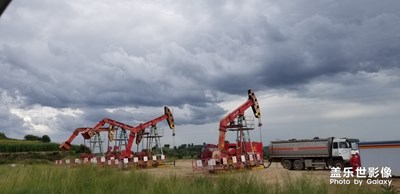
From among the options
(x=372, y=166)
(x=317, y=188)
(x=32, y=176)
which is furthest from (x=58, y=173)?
(x=372, y=166)

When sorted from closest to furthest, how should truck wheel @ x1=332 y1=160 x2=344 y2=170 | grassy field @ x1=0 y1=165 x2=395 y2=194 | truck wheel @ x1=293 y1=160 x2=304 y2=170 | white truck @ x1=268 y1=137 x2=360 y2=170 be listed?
grassy field @ x1=0 y1=165 x2=395 y2=194 → truck wheel @ x1=332 y1=160 x2=344 y2=170 → white truck @ x1=268 y1=137 x2=360 y2=170 → truck wheel @ x1=293 y1=160 x2=304 y2=170

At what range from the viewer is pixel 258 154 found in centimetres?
3331

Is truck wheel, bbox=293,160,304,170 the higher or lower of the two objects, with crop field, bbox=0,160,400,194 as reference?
lower

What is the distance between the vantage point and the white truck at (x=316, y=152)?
31734 mm

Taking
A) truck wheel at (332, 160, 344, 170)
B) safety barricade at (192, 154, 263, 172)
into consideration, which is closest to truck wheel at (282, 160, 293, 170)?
safety barricade at (192, 154, 263, 172)

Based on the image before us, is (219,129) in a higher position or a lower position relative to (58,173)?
higher

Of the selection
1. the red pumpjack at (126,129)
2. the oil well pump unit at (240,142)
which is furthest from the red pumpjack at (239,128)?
the red pumpjack at (126,129)

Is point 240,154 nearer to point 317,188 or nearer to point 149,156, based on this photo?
point 149,156

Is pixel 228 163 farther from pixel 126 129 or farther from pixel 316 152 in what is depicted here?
pixel 126 129

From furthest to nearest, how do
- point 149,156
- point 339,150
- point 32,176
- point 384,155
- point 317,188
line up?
point 149,156
point 339,150
point 384,155
point 32,176
point 317,188

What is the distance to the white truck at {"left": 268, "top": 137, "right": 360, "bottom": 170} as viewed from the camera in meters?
31.7

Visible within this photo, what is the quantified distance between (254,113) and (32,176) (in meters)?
21.0

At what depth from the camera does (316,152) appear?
1277 inches

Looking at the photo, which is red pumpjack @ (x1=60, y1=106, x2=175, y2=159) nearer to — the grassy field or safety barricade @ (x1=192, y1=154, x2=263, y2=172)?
safety barricade @ (x1=192, y1=154, x2=263, y2=172)
